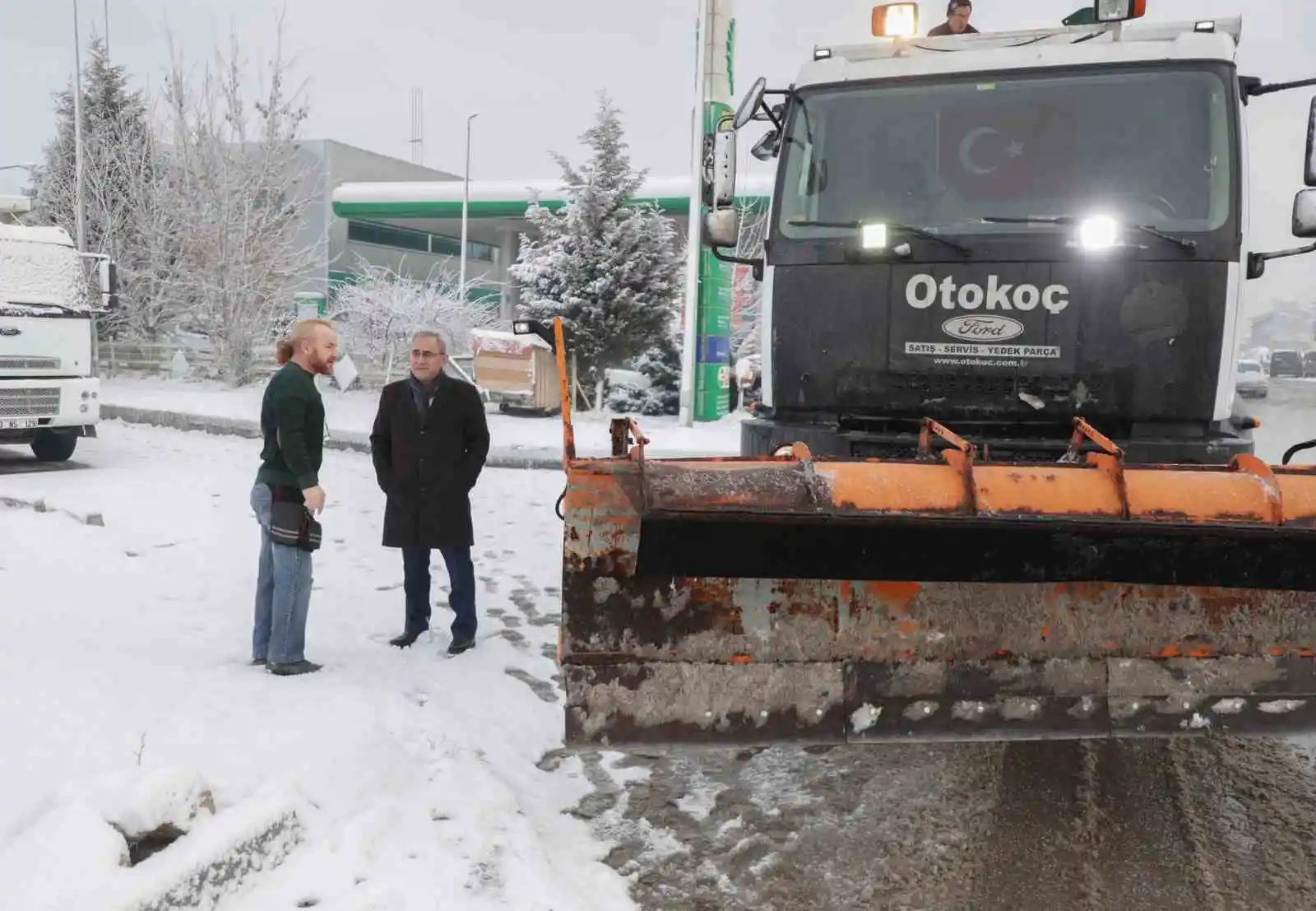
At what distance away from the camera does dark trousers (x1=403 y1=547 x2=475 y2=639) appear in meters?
5.36

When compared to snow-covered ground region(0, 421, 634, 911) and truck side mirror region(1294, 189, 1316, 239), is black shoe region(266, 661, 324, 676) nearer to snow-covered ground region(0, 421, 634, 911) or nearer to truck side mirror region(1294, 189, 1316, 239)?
snow-covered ground region(0, 421, 634, 911)

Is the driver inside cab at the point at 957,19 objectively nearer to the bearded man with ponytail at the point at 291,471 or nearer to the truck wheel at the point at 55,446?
the bearded man with ponytail at the point at 291,471

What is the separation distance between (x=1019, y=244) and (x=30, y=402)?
34.9ft

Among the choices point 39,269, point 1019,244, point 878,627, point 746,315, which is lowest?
point 878,627

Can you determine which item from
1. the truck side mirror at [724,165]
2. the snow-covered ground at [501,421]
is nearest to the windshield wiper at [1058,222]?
the truck side mirror at [724,165]

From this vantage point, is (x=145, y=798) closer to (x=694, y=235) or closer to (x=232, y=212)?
(x=694, y=235)

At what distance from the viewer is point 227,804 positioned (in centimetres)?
328

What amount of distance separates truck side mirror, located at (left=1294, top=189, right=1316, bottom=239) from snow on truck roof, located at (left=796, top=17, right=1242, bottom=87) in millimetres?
650

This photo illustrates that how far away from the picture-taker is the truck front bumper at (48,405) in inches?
441

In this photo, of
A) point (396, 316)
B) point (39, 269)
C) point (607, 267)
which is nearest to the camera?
point (39, 269)

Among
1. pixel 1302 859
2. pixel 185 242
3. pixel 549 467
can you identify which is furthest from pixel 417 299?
pixel 1302 859

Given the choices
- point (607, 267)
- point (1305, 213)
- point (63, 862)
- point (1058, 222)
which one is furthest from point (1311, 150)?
point (607, 267)

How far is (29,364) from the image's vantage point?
11.4 meters

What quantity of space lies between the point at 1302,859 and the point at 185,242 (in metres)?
26.4
